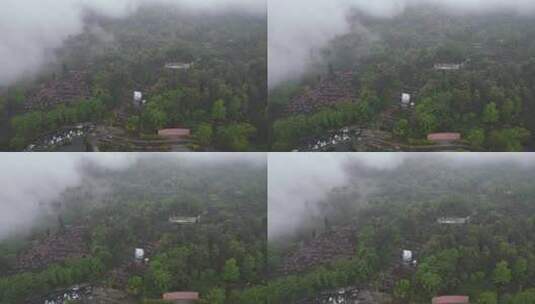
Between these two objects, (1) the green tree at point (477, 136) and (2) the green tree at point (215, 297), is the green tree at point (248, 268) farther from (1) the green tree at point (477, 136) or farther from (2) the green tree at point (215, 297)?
(1) the green tree at point (477, 136)

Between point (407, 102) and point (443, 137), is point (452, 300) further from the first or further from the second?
point (407, 102)

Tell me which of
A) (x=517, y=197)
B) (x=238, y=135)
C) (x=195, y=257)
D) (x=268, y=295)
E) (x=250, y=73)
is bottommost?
(x=268, y=295)

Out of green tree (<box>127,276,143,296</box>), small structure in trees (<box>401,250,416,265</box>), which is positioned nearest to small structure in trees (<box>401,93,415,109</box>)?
small structure in trees (<box>401,250,416,265</box>)

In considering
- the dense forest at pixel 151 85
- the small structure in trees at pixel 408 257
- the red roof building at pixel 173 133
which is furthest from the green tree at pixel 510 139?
the red roof building at pixel 173 133

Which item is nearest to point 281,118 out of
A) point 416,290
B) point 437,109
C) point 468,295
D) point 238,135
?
point 238,135

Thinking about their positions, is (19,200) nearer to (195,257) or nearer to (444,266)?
(195,257)
